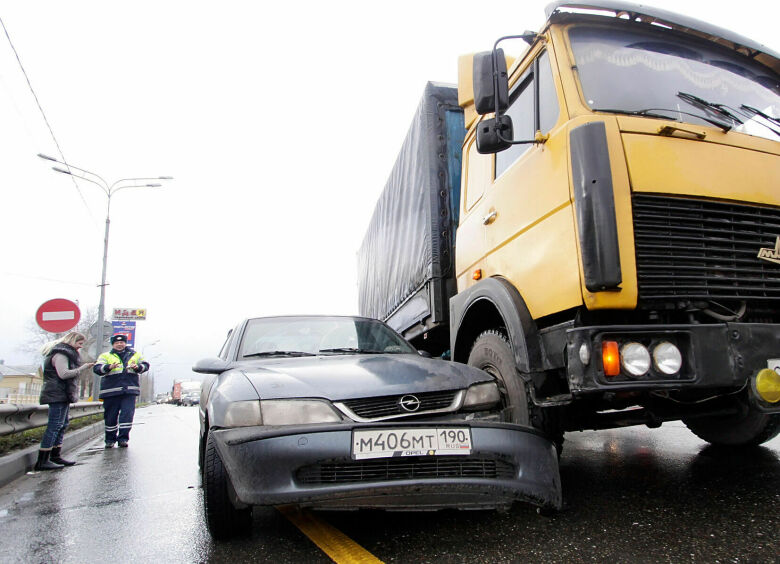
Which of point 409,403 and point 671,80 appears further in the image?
point 671,80

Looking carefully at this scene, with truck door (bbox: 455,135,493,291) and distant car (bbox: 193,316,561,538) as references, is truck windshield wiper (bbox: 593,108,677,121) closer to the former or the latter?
truck door (bbox: 455,135,493,291)

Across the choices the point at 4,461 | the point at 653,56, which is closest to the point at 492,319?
the point at 653,56

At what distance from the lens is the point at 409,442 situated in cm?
238

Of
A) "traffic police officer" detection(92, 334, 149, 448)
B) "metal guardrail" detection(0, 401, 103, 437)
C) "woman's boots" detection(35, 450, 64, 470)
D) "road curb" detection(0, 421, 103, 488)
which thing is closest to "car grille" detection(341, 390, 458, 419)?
"road curb" detection(0, 421, 103, 488)

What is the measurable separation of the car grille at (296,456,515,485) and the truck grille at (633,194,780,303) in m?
1.07

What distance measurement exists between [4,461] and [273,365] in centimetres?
383

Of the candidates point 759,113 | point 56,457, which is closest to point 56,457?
point 56,457

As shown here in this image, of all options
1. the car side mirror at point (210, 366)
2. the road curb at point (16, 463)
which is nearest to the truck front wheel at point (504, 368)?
the car side mirror at point (210, 366)

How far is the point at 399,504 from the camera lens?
2336mm

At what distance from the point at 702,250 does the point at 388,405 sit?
171 centimetres

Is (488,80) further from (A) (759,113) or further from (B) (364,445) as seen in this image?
(B) (364,445)

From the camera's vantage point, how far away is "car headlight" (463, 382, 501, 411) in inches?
115

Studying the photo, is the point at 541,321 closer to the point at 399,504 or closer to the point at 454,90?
the point at 399,504

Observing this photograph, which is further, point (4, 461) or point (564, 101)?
point (4, 461)
